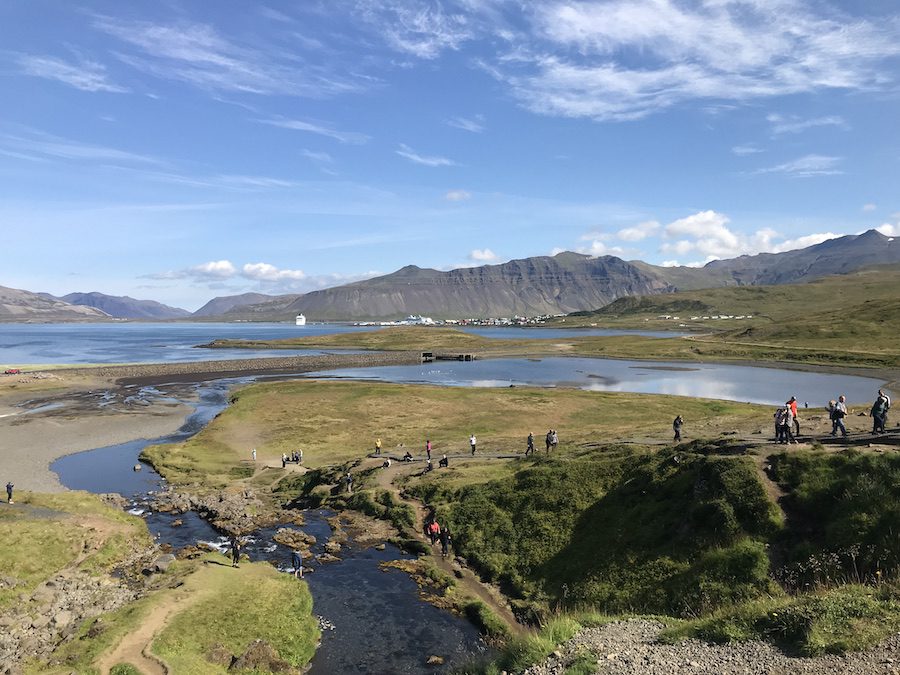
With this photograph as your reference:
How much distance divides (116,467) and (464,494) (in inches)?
1883

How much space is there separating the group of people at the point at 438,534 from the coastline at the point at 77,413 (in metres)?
42.8

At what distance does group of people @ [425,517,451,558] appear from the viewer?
125ft

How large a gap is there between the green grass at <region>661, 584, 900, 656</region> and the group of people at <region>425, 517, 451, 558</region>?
875 inches

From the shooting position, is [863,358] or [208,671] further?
[863,358]

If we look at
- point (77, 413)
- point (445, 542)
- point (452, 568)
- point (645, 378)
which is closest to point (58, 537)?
point (445, 542)

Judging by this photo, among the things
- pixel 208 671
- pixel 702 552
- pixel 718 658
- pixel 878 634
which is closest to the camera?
pixel 878 634

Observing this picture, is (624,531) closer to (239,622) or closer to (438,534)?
(438,534)

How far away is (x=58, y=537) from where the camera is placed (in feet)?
122

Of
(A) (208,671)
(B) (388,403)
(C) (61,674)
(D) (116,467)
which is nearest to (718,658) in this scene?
(A) (208,671)

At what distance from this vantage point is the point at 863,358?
6122 inches

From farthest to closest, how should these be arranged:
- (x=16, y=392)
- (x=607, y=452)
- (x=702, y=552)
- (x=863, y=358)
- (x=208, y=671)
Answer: (x=863, y=358) → (x=16, y=392) → (x=607, y=452) → (x=702, y=552) → (x=208, y=671)

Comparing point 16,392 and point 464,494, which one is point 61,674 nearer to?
point 464,494

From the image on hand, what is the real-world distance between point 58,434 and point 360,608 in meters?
76.9

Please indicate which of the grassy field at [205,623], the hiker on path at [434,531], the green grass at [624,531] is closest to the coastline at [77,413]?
the grassy field at [205,623]
